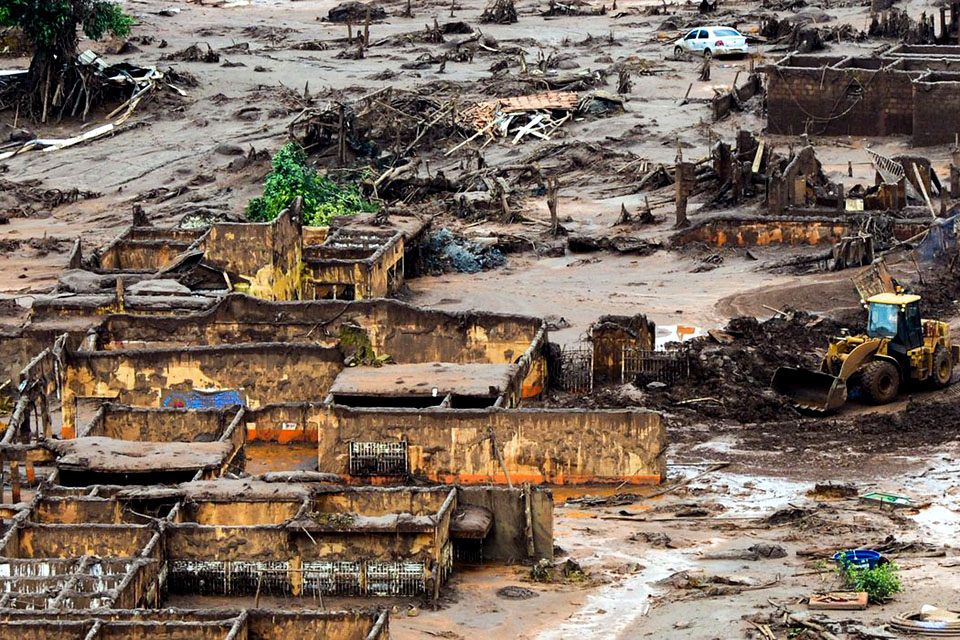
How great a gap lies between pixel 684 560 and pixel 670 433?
18.6ft

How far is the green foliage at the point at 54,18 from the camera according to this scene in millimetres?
55062

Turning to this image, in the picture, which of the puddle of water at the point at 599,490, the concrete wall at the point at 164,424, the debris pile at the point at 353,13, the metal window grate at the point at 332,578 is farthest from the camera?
the debris pile at the point at 353,13

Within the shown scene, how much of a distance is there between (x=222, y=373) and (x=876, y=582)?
493 inches

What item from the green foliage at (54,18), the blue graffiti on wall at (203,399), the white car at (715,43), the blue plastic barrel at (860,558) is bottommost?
the blue plastic barrel at (860,558)

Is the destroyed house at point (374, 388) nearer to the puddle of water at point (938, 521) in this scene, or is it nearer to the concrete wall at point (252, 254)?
the concrete wall at point (252, 254)

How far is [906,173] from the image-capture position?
42344mm

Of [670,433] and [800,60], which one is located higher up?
[800,60]

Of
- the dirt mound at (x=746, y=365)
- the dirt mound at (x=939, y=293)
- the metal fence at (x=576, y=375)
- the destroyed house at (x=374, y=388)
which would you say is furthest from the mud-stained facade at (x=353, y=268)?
the dirt mound at (x=939, y=293)

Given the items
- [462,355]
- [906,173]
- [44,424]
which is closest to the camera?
[44,424]

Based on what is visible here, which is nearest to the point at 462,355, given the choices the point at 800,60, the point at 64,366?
the point at 64,366

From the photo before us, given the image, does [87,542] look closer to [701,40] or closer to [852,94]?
[852,94]

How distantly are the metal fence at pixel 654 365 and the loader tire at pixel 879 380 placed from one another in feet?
9.70

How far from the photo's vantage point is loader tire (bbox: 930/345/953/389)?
3150 centimetres

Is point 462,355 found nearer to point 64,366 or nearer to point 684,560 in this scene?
point 64,366
